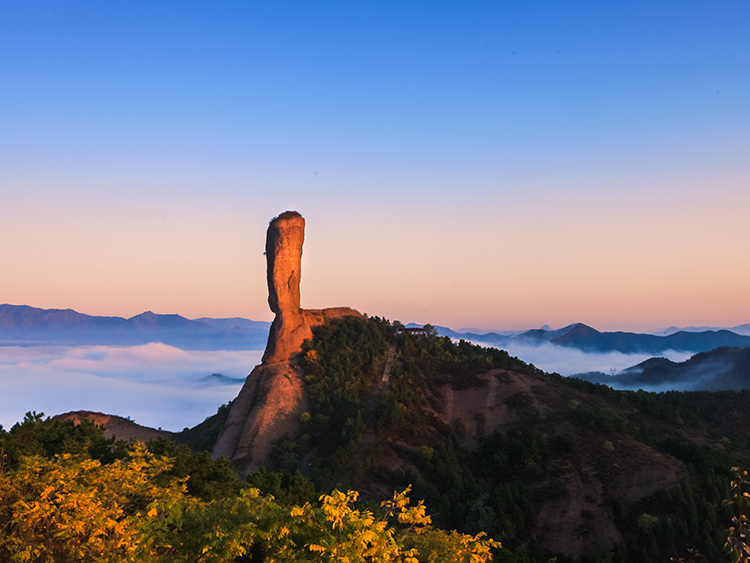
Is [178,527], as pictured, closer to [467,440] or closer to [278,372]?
[467,440]

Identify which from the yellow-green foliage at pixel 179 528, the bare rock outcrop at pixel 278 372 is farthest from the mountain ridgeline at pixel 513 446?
the yellow-green foliage at pixel 179 528

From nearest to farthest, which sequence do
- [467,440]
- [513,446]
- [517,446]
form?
1. [517,446]
2. [513,446]
3. [467,440]

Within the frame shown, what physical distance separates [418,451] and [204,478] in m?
28.0

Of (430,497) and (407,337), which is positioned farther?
(407,337)

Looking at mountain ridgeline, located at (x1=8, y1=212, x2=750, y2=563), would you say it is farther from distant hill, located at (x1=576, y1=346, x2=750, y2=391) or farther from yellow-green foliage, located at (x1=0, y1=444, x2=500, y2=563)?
distant hill, located at (x1=576, y1=346, x2=750, y2=391)

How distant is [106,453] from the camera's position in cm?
3406

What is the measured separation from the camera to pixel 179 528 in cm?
1673

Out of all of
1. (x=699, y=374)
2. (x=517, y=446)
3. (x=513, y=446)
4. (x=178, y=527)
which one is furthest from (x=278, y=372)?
(x=699, y=374)

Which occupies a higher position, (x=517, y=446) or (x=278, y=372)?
(x=278, y=372)

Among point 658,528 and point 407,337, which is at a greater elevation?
point 407,337

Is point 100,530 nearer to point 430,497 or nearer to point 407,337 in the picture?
point 430,497

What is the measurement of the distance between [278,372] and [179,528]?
155ft

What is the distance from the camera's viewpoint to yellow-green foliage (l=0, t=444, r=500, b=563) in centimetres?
1245

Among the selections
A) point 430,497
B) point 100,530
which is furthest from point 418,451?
point 100,530
